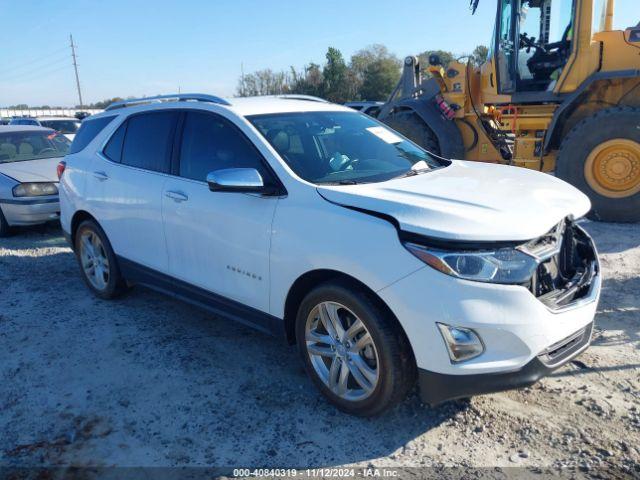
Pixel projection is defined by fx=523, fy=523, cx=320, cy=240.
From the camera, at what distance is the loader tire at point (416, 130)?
9.33 meters

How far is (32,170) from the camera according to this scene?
7891mm

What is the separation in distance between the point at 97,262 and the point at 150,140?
4.88 ft

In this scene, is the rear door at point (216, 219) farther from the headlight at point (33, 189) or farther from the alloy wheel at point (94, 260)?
the headlight at point (33, 189)

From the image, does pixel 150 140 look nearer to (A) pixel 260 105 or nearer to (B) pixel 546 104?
(A) pixel 260 105

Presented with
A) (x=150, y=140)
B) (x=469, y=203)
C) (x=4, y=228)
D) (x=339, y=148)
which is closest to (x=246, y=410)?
(x=469, y=203)

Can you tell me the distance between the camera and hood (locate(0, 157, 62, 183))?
Result: 7.61 meters

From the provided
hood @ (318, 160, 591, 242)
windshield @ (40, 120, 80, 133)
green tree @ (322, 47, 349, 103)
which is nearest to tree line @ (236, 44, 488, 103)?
green tree @ (322, 47, 349, 103)

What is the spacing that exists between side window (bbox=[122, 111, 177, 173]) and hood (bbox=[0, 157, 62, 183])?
3.76 meters

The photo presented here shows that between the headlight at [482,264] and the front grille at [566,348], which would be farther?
the front grille at [566,348]

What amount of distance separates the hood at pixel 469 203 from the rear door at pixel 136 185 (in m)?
1.69

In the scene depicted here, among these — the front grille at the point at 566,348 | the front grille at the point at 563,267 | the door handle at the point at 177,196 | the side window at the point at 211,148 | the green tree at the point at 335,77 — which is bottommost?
the front grille at the point at 566,348

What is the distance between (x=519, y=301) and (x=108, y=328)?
338 cm

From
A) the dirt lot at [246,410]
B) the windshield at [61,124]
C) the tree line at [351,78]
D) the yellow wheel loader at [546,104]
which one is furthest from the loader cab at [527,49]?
the tree line at [351,78]

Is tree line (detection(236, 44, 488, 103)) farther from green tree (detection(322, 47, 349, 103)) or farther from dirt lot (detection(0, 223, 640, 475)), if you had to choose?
dirt lot (detection(0, 223, 640, 475))
